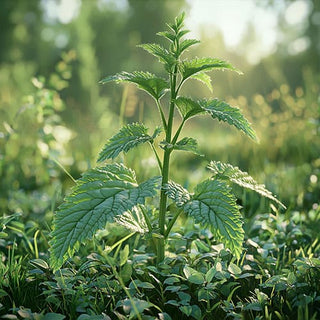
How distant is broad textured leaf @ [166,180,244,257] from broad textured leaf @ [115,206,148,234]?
20 centimetres

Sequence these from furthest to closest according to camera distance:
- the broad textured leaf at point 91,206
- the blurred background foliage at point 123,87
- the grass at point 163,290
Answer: the blurred background foliage at point 123,87
the grass at point 163,290
the broad textured leaf at point 91,206

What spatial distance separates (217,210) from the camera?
1488mm

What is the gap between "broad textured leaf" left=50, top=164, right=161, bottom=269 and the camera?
1.37 metres

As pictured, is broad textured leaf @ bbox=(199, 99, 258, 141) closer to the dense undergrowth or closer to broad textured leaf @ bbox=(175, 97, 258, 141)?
broad textured leaf @ bbox=(175, 97, 258, 141)

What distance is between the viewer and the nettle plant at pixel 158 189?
140 cm

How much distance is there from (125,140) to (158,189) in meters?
0.23

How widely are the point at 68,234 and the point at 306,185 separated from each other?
7.78ft

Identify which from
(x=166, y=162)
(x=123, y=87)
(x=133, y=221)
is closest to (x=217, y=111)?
(x=166, y=162)

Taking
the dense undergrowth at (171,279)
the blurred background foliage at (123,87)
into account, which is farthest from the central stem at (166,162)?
the blurred background foliage at (123,87)

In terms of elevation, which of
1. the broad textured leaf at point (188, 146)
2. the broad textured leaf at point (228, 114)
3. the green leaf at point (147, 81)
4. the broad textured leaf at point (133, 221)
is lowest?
the broad textured leaf at point (133, 221)

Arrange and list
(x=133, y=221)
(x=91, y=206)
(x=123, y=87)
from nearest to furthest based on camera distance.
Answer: (x=91, y=206)
(x=133, y=221)
(x=123, y=87)

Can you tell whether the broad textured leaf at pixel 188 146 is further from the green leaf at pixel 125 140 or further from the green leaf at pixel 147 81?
the green leaf at pixel 147 81

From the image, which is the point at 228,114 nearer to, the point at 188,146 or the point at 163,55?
the point at 188,146

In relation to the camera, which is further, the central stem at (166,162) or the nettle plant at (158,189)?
the central stem at (166,162)
